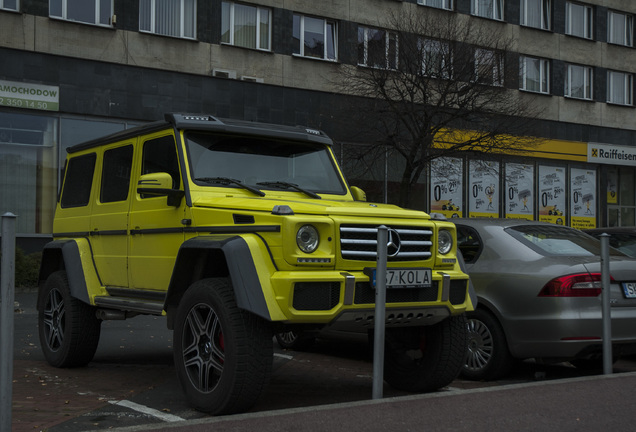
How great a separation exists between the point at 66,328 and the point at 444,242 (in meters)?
3.82

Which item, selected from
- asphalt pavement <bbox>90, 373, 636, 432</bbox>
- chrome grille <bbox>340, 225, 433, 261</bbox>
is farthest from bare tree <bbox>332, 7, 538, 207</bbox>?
asphalt pavement <bbox>90, 373, 636, 432</bbox>

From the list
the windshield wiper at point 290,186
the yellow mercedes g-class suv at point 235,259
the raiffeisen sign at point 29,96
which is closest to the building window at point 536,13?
the raiffeisen sign at point 29,96

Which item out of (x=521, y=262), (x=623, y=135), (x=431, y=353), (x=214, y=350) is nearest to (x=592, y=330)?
(x=521, y=262)

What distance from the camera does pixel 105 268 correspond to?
7676 millimetres

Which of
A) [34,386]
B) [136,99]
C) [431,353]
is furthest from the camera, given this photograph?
[136,99]

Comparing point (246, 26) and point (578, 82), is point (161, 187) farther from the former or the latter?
point (578, 82)

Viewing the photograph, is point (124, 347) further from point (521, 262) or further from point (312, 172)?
point (521, 262)

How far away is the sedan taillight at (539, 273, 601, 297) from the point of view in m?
7.24

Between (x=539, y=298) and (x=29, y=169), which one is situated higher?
(x=29, y=169)

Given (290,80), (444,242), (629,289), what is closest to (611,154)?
(290,80)

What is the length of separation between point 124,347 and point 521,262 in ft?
16.4

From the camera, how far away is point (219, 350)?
566 centimetres

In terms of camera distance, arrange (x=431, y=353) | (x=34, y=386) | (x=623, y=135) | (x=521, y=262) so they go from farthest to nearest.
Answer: (x=623, y=135) → (x=521, y=262) → (x=34, y=386) → (x=431, y=353)

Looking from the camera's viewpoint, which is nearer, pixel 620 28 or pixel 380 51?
pixel 380 51
